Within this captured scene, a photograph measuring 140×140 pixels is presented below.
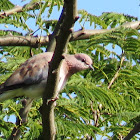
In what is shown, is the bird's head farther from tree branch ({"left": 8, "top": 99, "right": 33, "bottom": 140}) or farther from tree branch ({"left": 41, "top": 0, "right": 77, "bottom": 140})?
tree branch ({"left": 41, "top": 0, "right": 77, "bottom": 140})

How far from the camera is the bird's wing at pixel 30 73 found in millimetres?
6171

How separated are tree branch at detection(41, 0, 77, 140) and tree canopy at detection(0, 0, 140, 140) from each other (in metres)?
0.92

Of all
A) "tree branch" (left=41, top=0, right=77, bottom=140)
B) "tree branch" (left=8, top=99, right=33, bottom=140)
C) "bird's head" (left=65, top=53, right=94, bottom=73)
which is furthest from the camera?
"bird's head" (left=65, top=53, right=94, bottom=73)

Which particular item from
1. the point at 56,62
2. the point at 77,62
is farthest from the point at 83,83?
the point at 56,62

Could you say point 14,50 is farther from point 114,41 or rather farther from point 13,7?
point 114,41

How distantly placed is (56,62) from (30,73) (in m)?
2.05

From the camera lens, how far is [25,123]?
6293 millimetres

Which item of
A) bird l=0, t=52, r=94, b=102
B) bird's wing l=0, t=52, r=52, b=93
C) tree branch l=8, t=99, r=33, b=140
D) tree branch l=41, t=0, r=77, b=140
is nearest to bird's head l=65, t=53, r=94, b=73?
bird l=0, t=52, r=94, b=102

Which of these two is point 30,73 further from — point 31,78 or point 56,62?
point 56,62

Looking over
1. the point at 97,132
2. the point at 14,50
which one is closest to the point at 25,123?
the point at 97,132

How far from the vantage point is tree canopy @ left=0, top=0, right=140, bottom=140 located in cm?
635

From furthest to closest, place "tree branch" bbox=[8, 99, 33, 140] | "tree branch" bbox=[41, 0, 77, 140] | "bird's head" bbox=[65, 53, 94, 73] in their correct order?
"bird's head" bbox=[65, 53, 94, 73]
"tree branch" bbox=[8, 99, 33, 140]
"tree branch" bbox=[41, 0, 77, 140]

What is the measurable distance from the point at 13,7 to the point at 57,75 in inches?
148

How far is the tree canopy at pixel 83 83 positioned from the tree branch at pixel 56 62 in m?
0.92
